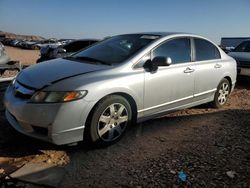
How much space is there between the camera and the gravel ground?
3465mm

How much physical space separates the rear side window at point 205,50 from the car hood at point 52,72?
2044 millimetres

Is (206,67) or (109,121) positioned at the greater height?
(206,67)

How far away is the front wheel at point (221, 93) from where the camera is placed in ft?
20.8

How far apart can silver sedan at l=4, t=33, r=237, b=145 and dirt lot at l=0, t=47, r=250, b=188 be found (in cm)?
29

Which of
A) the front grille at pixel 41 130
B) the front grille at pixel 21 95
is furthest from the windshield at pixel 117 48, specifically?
the front grille at pixel 41 130

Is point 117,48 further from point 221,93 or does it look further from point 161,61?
point 221,93

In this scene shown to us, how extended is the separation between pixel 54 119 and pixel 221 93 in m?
3.91

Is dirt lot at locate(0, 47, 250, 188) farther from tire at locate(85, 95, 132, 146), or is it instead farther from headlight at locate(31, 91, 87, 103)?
headlight at locate(31, 91, 87, 103)

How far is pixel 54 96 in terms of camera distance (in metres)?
3.80

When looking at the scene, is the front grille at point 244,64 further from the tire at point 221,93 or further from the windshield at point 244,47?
the tire at point 221,93

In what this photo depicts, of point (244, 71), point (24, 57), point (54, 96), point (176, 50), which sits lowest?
point (24, 57)

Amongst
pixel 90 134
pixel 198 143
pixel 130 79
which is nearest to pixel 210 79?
pixel 198 143

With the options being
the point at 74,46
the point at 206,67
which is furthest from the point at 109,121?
the point at 74,46

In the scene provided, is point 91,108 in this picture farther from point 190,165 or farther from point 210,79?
point 210,79
